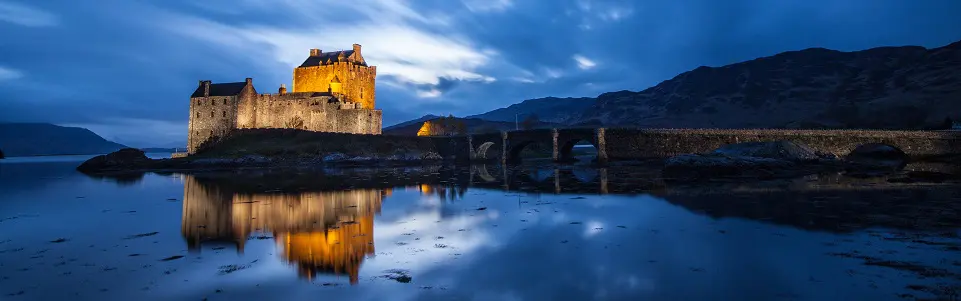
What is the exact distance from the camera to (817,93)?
493 ft

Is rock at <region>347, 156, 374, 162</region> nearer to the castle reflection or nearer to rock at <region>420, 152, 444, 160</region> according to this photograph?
rock at <region>420, 152, 444, 160</region>

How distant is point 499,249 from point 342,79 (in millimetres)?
65607

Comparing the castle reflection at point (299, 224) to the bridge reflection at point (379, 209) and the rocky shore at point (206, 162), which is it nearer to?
the bridge reflection at point (379, 209)

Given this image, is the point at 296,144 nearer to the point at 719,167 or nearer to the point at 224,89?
the point at 224,89

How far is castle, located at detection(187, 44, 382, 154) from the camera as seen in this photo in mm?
61906

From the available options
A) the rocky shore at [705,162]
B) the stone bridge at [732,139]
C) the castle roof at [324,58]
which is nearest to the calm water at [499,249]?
the rocky shore at [705,162]

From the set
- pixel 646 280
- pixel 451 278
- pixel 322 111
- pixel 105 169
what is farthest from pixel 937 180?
pixel 105 169

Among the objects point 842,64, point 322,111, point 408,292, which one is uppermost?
point 842,64

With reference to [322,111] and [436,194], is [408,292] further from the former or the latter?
[322,111]

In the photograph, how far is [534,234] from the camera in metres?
13.0

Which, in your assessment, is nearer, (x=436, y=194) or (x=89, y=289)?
(x=89, y=289)

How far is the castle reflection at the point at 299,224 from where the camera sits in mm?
10547

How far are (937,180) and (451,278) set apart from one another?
30693 mm

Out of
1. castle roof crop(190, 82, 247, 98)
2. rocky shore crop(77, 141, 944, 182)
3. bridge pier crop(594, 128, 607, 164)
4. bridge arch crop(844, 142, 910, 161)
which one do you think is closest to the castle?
castle roof crop(190, 82, 247, 98)
